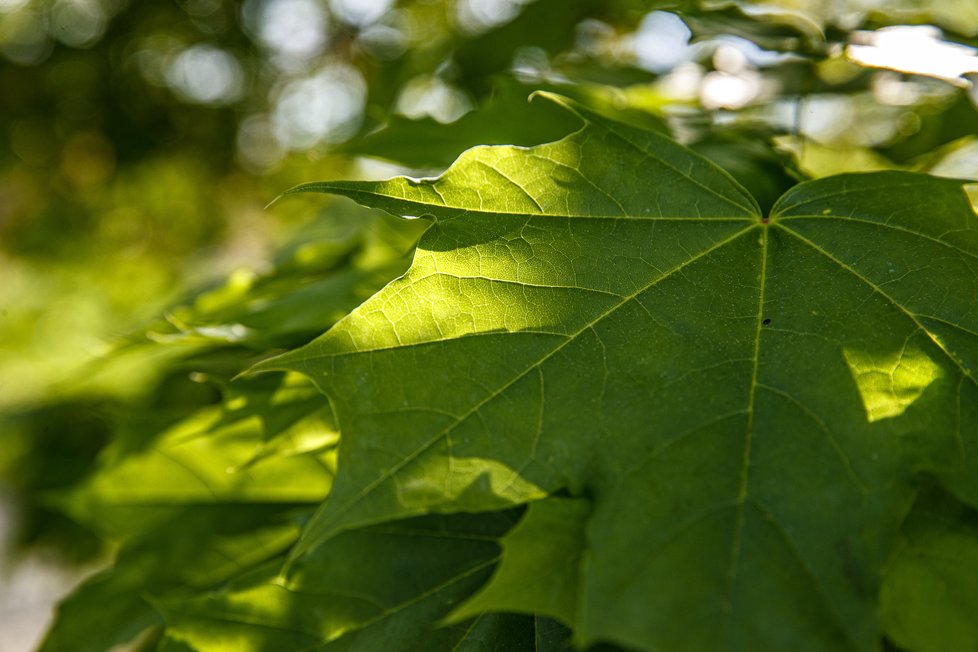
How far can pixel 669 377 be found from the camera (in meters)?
0.49

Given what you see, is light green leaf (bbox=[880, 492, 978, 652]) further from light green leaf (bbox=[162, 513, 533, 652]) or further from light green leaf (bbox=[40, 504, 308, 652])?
light green leaf (bbox=[40, 504, 308, 652])

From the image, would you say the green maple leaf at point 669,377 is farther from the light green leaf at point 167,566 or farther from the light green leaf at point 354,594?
the light green leaf at point 167,566

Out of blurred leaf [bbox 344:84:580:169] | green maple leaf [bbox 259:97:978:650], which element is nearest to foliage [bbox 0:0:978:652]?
green maple leaf [bbox 259:97:978:650]

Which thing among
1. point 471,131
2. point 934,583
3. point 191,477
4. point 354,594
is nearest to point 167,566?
point 191,477

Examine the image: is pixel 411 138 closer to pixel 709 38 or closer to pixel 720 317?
pixel 709 38

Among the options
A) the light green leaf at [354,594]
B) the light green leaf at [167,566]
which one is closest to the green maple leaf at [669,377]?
the light green leaf at [354,594]

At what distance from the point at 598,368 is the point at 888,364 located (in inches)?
7.0

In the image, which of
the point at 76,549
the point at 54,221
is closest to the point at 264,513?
the point at 76,549

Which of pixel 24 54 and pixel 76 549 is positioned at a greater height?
pixel 24 54

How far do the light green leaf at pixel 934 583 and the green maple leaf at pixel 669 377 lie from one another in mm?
35

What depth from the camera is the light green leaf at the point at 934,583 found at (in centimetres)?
46

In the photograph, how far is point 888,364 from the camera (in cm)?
50

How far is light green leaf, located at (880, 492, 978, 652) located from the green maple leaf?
0.12 ft

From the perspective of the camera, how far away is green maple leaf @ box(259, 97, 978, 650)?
42 cm
